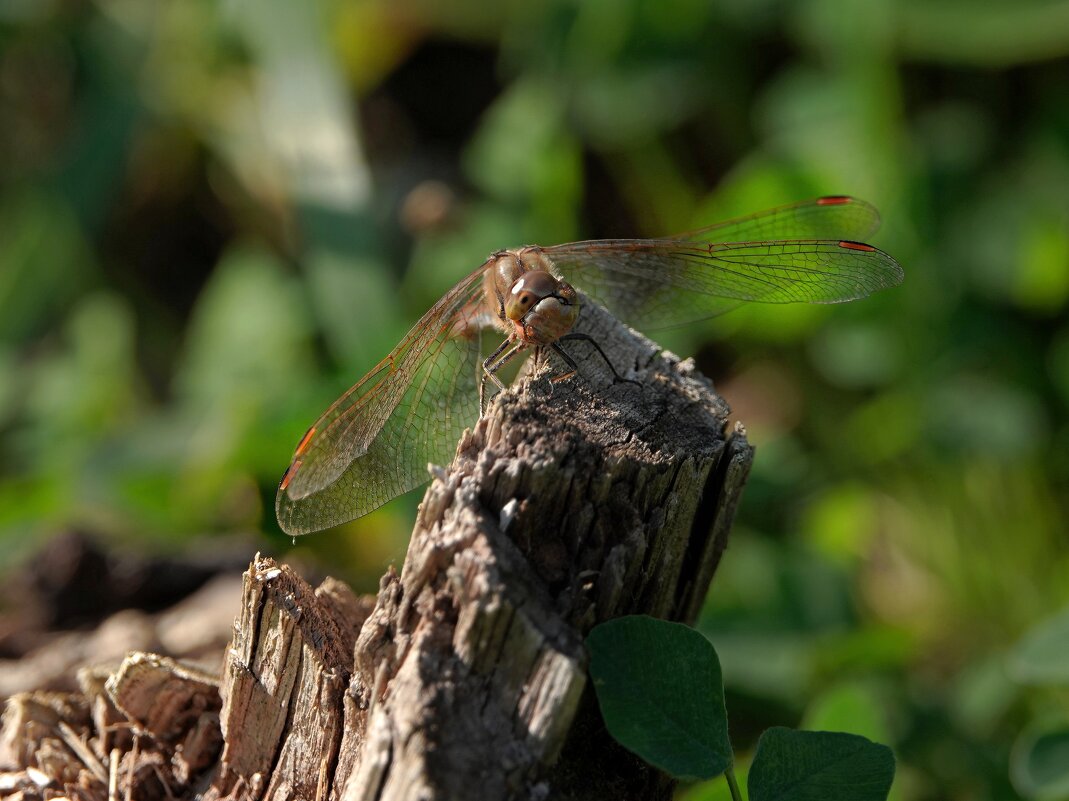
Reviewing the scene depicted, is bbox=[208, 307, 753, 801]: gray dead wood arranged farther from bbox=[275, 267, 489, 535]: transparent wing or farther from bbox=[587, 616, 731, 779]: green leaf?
bbox=[275, 267, 489, 535]: transparent wing

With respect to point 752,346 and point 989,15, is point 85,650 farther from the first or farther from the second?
point 989,15

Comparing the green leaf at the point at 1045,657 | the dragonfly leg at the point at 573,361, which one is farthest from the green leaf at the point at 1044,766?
the dragonfly leg at the point at 573,361

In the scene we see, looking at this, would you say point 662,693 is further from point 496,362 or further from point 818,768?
point 496,362

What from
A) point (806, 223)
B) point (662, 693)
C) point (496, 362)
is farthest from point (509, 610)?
point (806, 223)

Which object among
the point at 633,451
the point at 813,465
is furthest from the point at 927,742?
the point at 633,451

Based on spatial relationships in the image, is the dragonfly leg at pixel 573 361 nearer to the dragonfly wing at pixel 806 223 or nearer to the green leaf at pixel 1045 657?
the dragonfly wing at pixel 806 223

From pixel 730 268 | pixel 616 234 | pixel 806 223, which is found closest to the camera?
pixel 730 268
